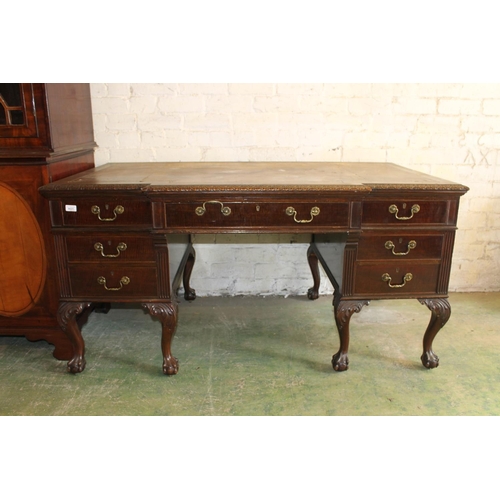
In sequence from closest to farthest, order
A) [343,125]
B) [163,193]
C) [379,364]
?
[163,193] → [379,364] → [343,125]

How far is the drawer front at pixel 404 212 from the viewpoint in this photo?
205 cm

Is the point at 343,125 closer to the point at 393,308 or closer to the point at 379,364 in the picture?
the point at 393,308

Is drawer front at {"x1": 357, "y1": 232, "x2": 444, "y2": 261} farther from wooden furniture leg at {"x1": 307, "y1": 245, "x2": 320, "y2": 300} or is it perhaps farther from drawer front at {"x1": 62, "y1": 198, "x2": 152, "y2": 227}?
drawer front at {"x1": 62, "y1": 198, "x2": 152, "y2": 227}

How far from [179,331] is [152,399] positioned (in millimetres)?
663

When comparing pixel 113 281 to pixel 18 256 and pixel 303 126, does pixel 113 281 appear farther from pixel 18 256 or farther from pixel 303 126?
pixel 303 126

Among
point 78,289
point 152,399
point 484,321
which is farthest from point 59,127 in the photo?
point 484,321

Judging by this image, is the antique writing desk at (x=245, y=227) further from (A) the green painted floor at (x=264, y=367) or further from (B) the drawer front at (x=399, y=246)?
(A) the green painted floor at (x=264, y=367)

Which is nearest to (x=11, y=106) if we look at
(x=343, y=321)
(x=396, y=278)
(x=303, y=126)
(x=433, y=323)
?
(x=303, y=126)

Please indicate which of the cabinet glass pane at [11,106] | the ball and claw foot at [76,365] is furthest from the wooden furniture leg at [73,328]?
the cabinet glass pane at [11,106]

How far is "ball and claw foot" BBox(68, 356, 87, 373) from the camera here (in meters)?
2.22

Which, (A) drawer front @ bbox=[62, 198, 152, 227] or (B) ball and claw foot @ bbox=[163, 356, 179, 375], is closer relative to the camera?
(A) drawer front @ bbox=[62, 198, 152, 227]

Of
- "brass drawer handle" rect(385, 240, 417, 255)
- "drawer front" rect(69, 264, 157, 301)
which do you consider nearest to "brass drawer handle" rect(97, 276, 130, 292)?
"drawer front" rect(69, 264, 157, 301)

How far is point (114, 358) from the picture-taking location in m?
2.37

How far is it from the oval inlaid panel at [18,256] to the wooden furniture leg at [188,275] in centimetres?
98
